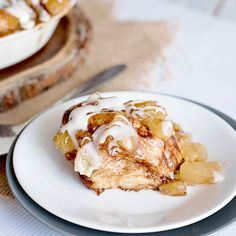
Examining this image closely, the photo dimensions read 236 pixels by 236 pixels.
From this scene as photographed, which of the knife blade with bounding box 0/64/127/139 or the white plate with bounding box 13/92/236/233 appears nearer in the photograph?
the white plate with bounding box 13/92/236/233

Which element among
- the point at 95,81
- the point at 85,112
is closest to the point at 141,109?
the point at 85,112

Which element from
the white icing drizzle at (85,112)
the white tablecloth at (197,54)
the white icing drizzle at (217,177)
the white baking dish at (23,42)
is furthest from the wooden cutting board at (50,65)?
the white icing drizzle at (217,177)

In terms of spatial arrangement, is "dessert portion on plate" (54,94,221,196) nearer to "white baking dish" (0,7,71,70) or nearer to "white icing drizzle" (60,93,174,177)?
"white icing drizzle" (60,93,174,177)

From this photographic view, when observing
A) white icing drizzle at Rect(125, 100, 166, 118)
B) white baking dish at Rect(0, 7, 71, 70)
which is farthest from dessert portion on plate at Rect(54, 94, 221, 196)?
white baking dish at Rect(0, 7, 71, 70)

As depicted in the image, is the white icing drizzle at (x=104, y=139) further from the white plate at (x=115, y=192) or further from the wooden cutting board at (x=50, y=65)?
the wooden cutting board at (x=50, y=65)

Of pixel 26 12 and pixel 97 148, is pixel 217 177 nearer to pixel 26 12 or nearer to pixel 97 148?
pixel 97 148

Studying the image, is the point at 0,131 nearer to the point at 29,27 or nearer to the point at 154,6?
the point at 29,27
